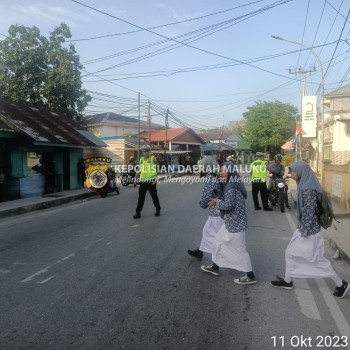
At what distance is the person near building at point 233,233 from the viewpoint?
5000 mm

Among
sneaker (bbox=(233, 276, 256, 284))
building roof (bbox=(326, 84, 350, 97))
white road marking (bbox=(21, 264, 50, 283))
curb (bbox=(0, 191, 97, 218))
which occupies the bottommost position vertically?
curb (bbox=(0, 191, 97, 218))

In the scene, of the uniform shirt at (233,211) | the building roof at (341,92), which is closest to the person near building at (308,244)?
the uniform shirt at (233,211)

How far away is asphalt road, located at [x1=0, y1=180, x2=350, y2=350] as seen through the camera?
138 inches

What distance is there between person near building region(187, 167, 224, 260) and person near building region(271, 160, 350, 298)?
4.53 feet

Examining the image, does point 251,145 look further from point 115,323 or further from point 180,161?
point 115,323

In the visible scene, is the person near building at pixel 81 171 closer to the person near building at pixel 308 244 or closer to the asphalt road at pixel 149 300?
the asphalt road at pixel 149 300

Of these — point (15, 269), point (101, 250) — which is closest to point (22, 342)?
point (15, 269)

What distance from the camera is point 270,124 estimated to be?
2302 inches

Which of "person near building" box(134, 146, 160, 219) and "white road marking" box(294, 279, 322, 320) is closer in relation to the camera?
"white road marking" box(294, 279, 322, 320)

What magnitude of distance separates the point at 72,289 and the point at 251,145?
57.3m

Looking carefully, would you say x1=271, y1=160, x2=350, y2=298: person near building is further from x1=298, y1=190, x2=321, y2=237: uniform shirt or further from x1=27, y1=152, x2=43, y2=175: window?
x1=27, y1=152, x2=43, y2=175: window

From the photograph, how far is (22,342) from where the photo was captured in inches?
136

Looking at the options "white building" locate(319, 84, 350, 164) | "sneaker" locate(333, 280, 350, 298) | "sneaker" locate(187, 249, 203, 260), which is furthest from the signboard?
"sneaker" locate(333, 280, 350, 298)

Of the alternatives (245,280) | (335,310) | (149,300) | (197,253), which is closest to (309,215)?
(335,310)
